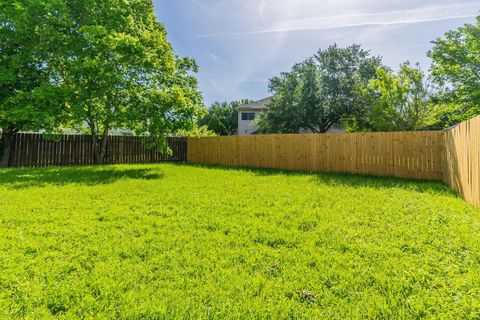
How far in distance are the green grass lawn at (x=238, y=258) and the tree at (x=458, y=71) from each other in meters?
11.9

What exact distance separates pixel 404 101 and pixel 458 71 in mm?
3038

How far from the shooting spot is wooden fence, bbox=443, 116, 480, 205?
4602mm

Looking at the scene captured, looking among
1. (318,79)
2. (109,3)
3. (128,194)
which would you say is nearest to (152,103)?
(109,3)

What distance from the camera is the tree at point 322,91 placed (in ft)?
58.7

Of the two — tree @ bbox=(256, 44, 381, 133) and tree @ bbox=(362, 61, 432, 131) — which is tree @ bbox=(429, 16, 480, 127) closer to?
tree @ bbox=(362, 61, 432, 131)

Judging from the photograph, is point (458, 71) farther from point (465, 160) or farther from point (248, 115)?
point (248, 115)

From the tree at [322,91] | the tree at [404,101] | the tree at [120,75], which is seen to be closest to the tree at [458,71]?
the tree at [404,101]

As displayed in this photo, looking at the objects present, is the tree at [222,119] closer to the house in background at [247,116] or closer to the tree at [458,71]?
the house in background at [247,116]

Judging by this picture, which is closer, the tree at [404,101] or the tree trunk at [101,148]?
the tree trunk at [101,148]

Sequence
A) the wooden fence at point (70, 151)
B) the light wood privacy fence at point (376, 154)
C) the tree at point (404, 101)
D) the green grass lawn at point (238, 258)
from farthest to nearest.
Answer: the tree at point (404, 101) → the wooden fence at point (70, 151) → the light wood privacy fence at point (376, 154) → the green grass lawn at point (238, 258)

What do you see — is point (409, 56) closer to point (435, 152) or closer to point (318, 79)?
point (318, 79)

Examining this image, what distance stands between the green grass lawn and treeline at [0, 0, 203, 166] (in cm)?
574

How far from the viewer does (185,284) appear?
92.5 inches

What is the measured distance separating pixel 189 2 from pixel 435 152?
10.2m
